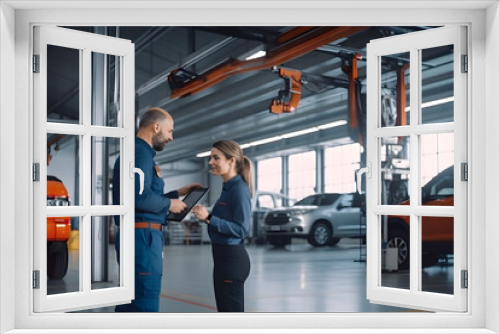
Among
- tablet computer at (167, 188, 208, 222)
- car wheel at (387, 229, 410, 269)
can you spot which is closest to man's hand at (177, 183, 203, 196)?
tablet computer at (167, 188, 208, 222)

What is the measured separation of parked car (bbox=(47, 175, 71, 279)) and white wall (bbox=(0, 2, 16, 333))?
8.12 ft

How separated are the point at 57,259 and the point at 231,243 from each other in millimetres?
2791

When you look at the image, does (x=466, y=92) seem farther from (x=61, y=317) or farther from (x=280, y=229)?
(x=280, y=229)

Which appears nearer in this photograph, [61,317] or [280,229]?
[61,317]

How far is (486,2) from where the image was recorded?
2.96m

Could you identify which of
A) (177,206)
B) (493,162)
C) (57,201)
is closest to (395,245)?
(177,206)

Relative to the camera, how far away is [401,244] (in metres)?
7.17

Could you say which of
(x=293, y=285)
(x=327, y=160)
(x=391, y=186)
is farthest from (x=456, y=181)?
(x=327, y=160)

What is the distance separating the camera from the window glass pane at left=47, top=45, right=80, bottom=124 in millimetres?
9078

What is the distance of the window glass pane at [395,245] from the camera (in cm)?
702

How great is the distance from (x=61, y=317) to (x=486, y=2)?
2575 millimetres

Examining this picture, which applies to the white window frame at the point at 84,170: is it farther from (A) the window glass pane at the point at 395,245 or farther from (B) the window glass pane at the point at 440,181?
(A) the window glass pane at the point at 395,245

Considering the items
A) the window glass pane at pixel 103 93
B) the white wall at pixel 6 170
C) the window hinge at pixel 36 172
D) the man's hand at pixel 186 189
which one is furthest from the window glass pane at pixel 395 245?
the white wall at pixel 6 170

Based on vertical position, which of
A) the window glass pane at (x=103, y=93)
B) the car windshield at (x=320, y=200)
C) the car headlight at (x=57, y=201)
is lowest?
the car windshield at (x=320, y=200)
